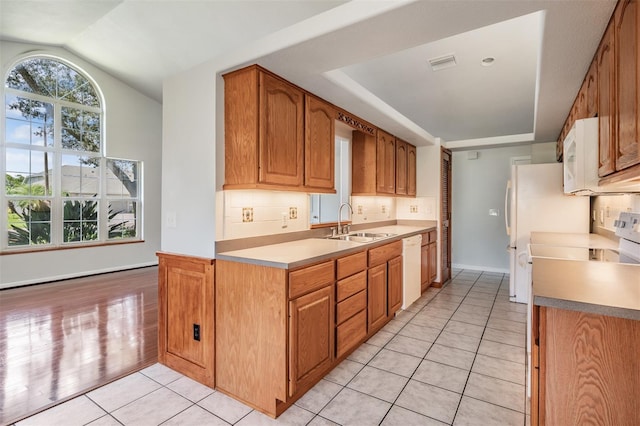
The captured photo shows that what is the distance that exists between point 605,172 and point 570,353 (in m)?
0.92

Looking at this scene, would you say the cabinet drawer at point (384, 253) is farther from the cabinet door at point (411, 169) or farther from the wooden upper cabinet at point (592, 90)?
the wooden upper cabinet at point (592, 90)

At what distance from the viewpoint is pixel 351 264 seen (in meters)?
2.55

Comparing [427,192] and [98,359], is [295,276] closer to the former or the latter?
[98,359]

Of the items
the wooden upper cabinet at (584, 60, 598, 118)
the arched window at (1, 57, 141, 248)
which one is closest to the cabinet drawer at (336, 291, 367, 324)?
the wooden upper cabinet at (584, 60, 598, 118)

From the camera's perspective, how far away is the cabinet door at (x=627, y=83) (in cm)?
114

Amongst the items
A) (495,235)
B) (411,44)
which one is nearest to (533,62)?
(411,44)

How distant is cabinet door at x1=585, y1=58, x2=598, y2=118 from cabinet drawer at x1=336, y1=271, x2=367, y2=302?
6.07ft

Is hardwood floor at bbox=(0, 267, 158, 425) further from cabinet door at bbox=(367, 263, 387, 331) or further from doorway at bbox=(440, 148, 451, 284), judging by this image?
doorway at bbox=(440, 148, 451, 284)

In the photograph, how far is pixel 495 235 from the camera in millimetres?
5820

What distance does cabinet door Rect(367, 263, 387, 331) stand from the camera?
2.89 m

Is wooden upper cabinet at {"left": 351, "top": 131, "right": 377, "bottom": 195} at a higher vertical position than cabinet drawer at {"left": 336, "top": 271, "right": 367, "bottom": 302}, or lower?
higher

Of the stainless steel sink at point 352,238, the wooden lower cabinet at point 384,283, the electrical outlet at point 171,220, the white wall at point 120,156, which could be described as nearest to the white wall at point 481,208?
the wooden lower cabinet at point 384,283

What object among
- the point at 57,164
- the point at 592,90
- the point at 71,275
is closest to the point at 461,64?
the point at 592,90

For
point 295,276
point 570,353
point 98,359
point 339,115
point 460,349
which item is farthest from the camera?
point 339,115
